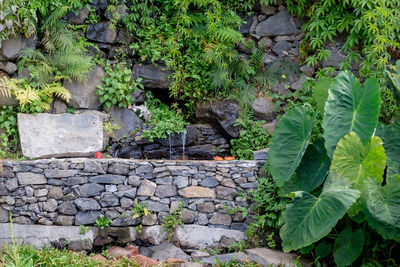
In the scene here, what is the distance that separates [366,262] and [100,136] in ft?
12.1

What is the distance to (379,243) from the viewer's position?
3545mm

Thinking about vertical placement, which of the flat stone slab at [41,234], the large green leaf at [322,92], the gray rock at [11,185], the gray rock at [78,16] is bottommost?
the flat stone slab at [41,234]

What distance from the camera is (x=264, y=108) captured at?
5.77 metres

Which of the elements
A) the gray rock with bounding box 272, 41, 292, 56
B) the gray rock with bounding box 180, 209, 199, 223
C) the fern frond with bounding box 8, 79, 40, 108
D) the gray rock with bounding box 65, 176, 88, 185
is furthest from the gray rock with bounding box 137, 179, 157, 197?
the gray rock with bounding box 272, 41, 292, 56

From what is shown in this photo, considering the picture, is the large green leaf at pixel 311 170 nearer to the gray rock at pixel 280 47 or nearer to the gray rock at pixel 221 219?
the gray rock at pixel 221 219

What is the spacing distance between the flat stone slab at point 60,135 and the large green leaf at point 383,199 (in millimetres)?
3570

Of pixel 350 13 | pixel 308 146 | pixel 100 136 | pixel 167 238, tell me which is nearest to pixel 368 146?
pixel 308 146

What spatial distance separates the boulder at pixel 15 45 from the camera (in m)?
5.16

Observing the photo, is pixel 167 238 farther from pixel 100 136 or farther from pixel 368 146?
pixel 368 146

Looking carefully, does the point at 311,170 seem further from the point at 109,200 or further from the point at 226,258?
the point at 109,200

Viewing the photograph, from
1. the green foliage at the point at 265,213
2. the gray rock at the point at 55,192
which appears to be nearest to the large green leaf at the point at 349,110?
the green foliage at the point at 265,213

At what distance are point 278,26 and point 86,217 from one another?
430 centimetres

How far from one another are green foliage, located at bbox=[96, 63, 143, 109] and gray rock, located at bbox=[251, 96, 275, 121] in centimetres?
191

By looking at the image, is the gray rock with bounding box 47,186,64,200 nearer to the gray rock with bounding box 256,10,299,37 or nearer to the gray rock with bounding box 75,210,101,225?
the gray rock with bounding box 75,210,101,225
